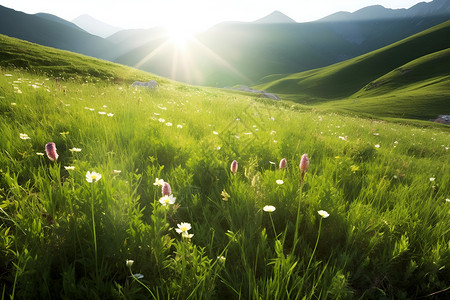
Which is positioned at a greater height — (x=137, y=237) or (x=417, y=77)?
(x=417, y=77)

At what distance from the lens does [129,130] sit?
379 cm

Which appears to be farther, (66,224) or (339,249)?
(339,249)

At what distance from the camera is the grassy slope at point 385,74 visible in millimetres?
75688

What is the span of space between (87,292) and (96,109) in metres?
4.69

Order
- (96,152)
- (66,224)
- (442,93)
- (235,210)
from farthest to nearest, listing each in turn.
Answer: (442,93) < (96,152) < (235,210) < (66,224)

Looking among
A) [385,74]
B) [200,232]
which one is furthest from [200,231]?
[385,74]

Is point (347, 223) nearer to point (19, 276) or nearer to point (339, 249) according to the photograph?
point (339, 249)

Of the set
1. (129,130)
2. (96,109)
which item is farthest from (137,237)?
(96,109)

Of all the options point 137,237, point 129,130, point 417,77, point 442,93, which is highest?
point 417,77

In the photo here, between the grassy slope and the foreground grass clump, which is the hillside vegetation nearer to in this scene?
the foreground grass clump

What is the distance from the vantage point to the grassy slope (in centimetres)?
7569

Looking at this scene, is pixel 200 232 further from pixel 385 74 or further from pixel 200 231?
pixel 385 74

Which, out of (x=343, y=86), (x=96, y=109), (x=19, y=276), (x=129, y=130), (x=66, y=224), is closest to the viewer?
(x=19, y=276)

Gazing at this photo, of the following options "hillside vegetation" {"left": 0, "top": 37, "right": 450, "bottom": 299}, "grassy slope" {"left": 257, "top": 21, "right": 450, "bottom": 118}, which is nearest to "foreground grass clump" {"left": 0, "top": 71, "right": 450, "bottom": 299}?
"hillside vegetation" {"left": 0, "top": 37, "right": 450, "bottom": 299}
